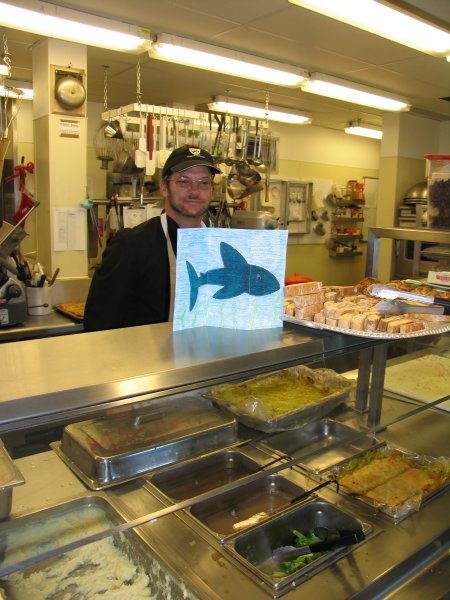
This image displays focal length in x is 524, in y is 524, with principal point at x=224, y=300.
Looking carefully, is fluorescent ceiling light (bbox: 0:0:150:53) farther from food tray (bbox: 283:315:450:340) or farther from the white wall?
the white wall

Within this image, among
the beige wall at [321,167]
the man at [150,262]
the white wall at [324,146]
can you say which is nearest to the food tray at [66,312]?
the man at [150,262]

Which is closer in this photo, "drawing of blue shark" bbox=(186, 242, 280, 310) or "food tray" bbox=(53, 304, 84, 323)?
"drawing of blue shark" bbox=(186, 242, 280, 310)

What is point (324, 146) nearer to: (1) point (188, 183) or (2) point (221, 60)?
(2) point (221, 60)

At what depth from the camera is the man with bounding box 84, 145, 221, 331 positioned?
8.20 ft

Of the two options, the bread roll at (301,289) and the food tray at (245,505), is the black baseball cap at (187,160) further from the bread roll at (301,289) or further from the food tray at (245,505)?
the food tray at (245,505)

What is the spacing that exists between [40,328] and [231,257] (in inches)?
84.7

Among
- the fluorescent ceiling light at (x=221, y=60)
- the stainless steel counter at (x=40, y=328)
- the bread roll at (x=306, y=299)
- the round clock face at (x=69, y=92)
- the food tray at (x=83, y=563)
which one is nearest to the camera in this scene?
the food tray at (x=83, y=563)

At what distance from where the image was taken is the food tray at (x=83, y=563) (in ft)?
3.37

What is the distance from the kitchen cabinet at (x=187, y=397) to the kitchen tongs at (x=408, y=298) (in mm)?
145

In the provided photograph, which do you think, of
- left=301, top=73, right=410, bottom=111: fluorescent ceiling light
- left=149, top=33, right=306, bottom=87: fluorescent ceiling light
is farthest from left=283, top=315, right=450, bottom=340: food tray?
left=301, top=73, right=410, bottom=111: fluorescent ceiling light

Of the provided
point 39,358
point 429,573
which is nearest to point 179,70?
point 39,358

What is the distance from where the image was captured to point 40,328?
3.15m

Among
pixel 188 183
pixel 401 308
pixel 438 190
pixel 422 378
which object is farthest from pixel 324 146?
pixel 401 308

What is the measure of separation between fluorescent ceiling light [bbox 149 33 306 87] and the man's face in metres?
1.52
